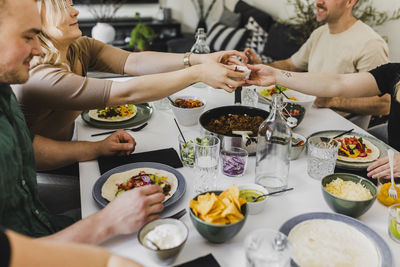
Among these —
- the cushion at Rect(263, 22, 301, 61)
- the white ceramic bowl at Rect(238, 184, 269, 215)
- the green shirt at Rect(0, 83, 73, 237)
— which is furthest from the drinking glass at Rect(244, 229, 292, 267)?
the cushion at Rect(263, 22, 301, 61)

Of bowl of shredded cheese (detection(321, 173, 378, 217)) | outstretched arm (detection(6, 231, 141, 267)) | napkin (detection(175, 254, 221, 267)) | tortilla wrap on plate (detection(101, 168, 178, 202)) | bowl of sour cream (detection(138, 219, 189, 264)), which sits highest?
outstretched arm (detection(6, 231, 141, 267))

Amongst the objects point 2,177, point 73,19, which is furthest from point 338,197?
point 73,19

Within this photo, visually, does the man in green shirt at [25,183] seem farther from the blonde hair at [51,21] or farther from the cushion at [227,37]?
the cushion at [227,37]

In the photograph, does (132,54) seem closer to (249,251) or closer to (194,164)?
(194,164)

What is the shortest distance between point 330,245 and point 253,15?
14.1ft

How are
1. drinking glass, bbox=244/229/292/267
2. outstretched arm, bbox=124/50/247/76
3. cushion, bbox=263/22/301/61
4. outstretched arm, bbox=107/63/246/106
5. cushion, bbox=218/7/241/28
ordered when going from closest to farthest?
drinking glass, bbox=244/229/292/267, outstretched arm, bbox=107/63/246/106, outstretched arm, bbox=124/50/247/76, cushion, bbox=263/22/301/61, cushion, bbox=218/7/241/28

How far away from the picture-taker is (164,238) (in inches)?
36.0

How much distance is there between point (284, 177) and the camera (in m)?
1.25

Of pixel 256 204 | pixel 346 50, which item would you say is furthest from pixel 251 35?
pixel 256 204

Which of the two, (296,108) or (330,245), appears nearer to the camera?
(330,245)

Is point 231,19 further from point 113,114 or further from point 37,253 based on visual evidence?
point 37,253

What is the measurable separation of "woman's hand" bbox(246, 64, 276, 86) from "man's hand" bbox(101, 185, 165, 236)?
3.43 ft

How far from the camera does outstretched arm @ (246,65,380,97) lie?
184 centimetres

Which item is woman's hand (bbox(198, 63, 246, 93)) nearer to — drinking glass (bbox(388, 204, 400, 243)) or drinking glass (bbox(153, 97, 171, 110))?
drinking glass (bbox(153, 97, 171, 110))
